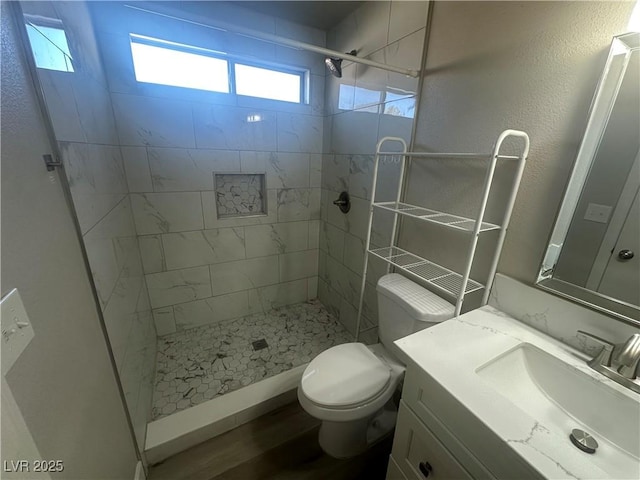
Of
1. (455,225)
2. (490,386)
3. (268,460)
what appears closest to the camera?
(490,386)

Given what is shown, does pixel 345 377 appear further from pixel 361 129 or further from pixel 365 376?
pixel 361 129

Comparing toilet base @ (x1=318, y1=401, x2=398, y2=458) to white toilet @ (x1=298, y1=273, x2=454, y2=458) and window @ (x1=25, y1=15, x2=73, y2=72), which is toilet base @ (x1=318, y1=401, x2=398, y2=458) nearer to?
white toilet @ (x1=298, y1=273, x2=454, y2=458)

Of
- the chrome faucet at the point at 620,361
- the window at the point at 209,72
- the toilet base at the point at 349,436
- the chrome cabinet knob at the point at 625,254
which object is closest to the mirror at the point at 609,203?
the chrome cabinet knob at the point at 625,254

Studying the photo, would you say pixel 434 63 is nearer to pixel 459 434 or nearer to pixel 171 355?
pixel 459 434

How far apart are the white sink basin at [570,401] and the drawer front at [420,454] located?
0.24 m

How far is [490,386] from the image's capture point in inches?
27.7

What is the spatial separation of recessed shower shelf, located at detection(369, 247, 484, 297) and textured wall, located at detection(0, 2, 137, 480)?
3.85 ft

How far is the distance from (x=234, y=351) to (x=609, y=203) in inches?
83.8

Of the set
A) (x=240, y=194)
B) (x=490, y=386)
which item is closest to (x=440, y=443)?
(x=490, y=386)

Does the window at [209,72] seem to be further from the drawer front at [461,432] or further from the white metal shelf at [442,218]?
the drawer front at [461,432]

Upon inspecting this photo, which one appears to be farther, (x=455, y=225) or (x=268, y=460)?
(x=268, y=460)

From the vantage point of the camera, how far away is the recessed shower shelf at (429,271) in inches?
44.3

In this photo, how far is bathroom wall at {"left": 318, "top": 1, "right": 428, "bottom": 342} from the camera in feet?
4.48

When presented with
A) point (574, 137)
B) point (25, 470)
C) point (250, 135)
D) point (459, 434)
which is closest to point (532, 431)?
point (459, 434)
